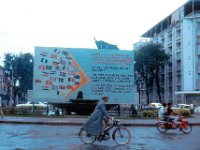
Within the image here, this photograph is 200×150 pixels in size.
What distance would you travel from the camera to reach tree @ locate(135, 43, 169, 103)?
76.0 metres

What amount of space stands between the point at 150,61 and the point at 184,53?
300 inches

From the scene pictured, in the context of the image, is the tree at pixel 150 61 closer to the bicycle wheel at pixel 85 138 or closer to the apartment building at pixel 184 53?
the apartment building at pixel 184 53

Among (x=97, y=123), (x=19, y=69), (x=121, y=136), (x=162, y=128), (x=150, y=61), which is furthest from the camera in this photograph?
(x=150, y=61)

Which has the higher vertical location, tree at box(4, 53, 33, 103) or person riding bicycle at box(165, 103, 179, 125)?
tree at box(4, 53, 33, 103)

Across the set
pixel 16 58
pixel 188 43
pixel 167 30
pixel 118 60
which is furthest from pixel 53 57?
pixel 167 30

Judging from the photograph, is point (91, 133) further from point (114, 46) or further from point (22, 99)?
point (22, 99)

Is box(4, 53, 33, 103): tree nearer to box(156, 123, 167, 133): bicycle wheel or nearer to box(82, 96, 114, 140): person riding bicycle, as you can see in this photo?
box(156, 123, 167, 133): bicycle wheel

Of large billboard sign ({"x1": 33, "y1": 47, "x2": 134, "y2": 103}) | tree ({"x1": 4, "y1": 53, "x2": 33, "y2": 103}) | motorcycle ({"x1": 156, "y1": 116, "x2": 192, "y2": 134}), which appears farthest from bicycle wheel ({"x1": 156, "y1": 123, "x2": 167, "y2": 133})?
tree ({"x1": 4, "y1": 53, "x2": 33, "y2": 103})

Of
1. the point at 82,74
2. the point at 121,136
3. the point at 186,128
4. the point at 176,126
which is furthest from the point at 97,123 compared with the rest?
the point at 82,74

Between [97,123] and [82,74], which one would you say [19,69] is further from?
[97,123]

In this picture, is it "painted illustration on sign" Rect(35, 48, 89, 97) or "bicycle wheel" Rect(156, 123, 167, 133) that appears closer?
"bicycle wheel" Rect(156, 123, 167, 133)

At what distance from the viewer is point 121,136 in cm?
1339

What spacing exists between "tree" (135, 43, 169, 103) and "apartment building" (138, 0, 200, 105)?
2.68m

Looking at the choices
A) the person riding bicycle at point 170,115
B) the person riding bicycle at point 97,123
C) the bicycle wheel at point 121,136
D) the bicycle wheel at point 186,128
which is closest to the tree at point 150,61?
the person riding bicycle at point 170,115
